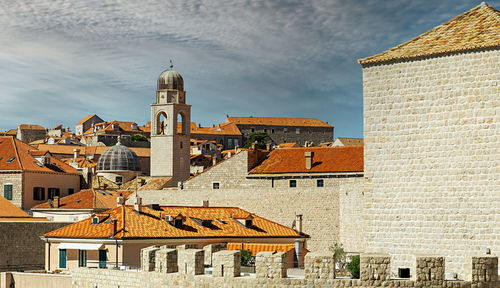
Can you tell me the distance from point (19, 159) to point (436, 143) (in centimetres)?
3430

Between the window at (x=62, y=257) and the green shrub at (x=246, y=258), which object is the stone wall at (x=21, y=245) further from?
the green shrub at (x=246, y=258)

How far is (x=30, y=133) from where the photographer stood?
398 feet

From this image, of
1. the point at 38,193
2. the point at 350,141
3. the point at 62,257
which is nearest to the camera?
the point at 62,257

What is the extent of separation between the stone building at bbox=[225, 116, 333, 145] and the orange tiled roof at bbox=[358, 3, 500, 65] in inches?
3751

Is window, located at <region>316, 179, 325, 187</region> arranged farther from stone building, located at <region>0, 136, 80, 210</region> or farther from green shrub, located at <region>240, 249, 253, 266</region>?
stone building, located at <region>0, 136, 80, 210</region>

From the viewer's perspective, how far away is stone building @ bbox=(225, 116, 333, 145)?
114188 millimetres

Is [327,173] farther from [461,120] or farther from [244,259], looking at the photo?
[461,120]

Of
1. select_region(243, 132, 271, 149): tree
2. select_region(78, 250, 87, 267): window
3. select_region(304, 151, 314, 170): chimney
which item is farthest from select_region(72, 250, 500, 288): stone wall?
select_region(243, 132, 271, 149): tree

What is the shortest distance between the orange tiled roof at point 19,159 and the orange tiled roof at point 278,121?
69.1 m

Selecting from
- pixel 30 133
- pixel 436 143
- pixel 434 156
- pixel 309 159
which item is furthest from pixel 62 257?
pixel 30 133

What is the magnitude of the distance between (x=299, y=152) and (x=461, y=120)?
24056mm

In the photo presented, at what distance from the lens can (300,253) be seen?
2886 centimetres

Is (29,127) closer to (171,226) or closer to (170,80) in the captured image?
(170,80)

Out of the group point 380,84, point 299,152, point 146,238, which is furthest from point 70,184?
point 380,84
